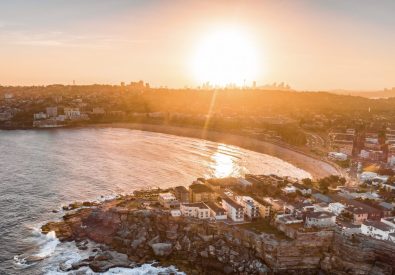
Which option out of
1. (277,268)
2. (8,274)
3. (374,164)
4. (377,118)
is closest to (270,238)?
(277,268)

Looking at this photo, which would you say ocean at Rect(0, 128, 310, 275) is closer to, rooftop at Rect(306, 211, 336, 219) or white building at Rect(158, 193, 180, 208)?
white building at Rect(158, 193, 180, 208)

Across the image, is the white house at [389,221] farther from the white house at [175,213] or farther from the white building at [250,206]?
the white house at [175,213]

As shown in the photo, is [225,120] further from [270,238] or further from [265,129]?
[270,238]

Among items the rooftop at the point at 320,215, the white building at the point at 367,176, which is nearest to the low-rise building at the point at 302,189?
the rooftop at the point at 320,215

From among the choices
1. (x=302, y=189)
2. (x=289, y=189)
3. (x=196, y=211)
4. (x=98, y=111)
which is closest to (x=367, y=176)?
(x=302, y=189)

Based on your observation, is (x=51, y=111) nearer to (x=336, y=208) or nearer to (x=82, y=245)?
(x=82, y=245)
